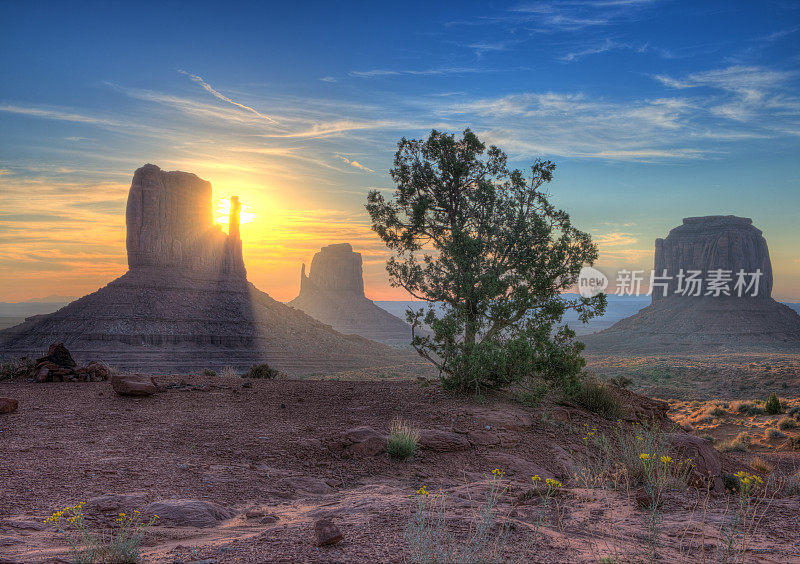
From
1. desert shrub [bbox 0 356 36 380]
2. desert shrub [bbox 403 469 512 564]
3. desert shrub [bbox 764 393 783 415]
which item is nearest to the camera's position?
desert shrub [bbox 403 469 512 564]

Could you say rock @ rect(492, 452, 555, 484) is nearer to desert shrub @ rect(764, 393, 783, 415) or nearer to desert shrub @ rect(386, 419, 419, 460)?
desert shrub @ rect(386, 419, 419, 460)

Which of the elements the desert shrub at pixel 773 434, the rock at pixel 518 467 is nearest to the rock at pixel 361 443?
the rock at pixel 518 467

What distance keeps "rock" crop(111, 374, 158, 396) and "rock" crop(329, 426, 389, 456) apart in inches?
227

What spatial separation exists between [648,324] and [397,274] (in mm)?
89704

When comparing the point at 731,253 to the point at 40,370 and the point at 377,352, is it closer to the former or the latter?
the point at 377,352

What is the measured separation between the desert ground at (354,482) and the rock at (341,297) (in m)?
103

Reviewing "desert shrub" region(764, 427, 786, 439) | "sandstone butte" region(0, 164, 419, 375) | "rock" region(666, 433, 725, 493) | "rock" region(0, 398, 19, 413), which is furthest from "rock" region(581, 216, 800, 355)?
"rock" region(0, 398, 19, 413)

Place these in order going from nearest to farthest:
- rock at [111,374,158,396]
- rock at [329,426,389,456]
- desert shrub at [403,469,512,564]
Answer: desert shrub at [403,469,512,564] → rock at [329,426,389,456] → rock at [111,374,158,396]

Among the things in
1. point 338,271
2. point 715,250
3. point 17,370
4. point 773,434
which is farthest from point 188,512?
point 338,271

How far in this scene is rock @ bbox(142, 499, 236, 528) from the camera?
184 inches

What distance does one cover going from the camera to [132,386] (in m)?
11.0

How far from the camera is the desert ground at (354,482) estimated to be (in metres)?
3.79

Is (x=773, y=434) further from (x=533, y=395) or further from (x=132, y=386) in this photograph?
(x=132, y=386)

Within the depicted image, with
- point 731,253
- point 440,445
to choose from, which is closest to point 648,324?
point 731,253
